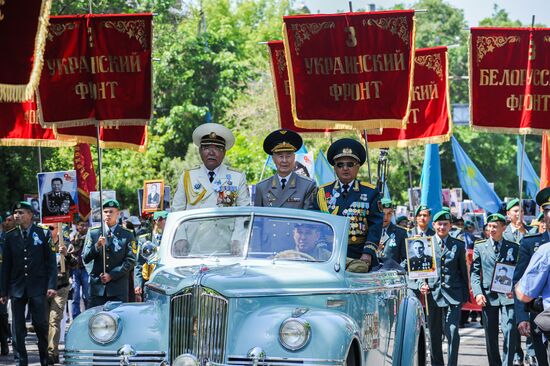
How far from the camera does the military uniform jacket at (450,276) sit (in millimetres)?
15969

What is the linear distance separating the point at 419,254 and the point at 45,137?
6.78 metres

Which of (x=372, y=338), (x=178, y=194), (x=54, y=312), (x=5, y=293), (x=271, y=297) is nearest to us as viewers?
(x=271, y=297)

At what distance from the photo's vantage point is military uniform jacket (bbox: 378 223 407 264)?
16.8m

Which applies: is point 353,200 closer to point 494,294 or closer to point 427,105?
point 494,294

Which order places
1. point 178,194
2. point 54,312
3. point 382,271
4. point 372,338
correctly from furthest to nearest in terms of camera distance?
point 54,312, point 178,194, point 382,271, point 372,338

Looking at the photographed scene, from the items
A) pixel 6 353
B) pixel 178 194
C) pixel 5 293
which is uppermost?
pixel 178 194

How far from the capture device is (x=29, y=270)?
15.9 metres

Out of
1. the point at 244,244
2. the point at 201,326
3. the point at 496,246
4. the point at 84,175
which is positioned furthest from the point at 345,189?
the point at 84,175

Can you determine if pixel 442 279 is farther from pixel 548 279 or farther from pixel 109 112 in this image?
pixel 548 279

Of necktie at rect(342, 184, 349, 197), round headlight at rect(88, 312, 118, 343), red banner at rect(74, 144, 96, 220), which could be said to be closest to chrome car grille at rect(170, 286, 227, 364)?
round headlight at rect(88, 312, 118, 343)

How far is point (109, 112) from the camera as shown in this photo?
16.2 m

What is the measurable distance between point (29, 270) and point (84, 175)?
30.5ft

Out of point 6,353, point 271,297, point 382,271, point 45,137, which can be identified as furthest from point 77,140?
point 271,297

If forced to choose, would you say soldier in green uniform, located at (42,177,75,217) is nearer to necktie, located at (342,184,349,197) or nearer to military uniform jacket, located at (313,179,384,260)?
military uniform jacket, located at (313,179,384,260)
